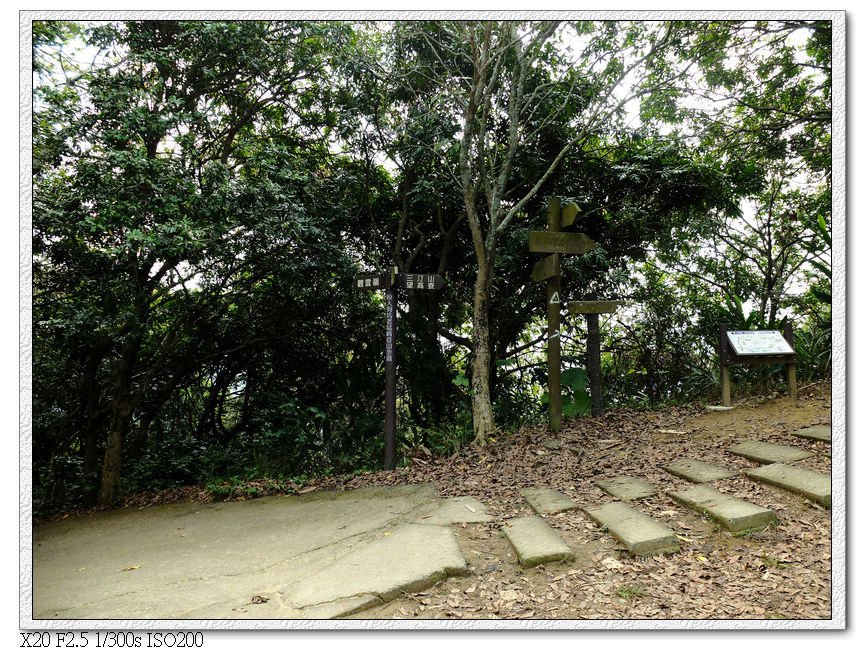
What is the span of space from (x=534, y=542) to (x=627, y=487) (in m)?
1.09

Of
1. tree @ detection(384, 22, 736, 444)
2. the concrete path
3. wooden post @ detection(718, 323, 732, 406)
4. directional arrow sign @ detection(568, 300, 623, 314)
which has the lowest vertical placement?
the concrete path

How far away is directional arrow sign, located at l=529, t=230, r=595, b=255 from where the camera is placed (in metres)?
5.16

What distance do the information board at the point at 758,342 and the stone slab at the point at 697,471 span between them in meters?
1.86

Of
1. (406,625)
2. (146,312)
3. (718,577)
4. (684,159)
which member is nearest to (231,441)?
(146,312)

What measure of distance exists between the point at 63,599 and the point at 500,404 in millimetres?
4649

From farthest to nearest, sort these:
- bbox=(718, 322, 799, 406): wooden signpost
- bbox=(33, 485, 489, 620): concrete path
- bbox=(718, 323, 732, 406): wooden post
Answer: bbox=(718, 323, 732, 406): wooden post → bbox=(718, 322, 799, 406): wooden signpost → bbox=(33, 485, 489, 620): concrete path

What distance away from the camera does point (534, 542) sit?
8.82 ft

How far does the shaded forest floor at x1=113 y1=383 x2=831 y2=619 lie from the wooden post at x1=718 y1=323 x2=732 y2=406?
35.8 inches

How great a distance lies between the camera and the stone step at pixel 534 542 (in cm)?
250

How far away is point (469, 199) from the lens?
5.24m

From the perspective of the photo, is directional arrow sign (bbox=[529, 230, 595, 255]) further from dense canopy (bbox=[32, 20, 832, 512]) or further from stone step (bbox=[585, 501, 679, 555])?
stone step (bbox=[585, 501, 679, 555])

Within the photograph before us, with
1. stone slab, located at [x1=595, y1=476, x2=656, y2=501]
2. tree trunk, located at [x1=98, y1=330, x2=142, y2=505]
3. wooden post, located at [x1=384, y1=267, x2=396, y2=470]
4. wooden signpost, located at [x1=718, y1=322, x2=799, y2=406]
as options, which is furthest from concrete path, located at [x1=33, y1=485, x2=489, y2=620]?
wooden signpost, located at [x1=718, y1=322, x2=799, y2=406]

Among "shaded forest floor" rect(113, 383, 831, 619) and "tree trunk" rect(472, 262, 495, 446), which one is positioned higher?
"tree trunk" rect(472, 262, 495, 446)

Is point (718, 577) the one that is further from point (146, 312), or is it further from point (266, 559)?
point (146, 312)
